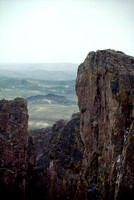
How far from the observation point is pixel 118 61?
15.2m

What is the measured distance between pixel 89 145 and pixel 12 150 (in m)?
8.71

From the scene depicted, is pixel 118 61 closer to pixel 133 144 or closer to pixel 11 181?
pixel 133 144

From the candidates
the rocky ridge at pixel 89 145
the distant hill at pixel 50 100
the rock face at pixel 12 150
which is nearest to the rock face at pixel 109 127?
the rocky ridge at pixel 89 145

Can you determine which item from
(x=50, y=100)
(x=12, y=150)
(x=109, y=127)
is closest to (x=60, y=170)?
(x=12, y=150)

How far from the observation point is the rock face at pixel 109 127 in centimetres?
1139

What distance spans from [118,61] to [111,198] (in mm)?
9148

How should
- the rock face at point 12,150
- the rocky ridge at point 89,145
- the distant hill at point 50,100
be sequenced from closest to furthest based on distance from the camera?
the rocky ridge at point 89,145 → the rock face at point 12,150 → the distant hill at point 50,100

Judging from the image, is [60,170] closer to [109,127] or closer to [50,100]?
[109,127]

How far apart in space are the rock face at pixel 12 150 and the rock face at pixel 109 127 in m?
8.23

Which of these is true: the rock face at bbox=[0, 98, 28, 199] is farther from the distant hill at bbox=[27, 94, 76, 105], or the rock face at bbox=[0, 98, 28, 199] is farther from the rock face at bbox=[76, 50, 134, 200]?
the distant hill at bbox=[27, 94, 76, 105]

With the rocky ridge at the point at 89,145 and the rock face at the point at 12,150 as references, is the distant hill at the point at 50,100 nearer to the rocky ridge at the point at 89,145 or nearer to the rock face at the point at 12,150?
the rocky ridge at the point at 89,145

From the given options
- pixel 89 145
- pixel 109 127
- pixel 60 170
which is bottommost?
pixel 60 170

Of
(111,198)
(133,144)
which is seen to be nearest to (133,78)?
(133,144)

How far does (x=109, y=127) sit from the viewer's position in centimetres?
1342
